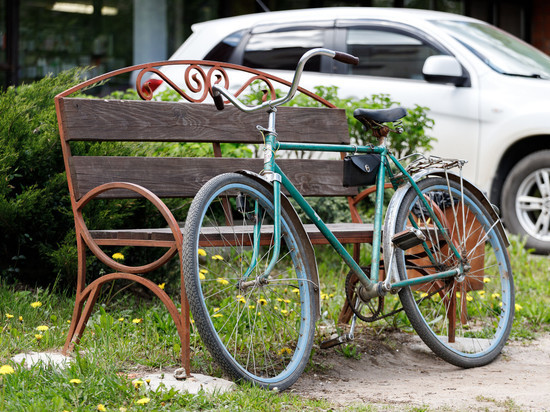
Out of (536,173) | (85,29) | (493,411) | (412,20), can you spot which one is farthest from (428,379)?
(85,29)

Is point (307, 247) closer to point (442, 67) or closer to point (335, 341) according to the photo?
point (335, 341)

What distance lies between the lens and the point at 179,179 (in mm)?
3633

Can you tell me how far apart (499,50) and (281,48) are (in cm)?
178

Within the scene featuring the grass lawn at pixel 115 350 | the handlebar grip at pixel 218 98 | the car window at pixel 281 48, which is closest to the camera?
the grass lawn at pixel 115 350

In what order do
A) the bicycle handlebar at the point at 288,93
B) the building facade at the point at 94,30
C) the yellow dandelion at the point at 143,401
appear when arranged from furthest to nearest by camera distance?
the building facade at the point at 94,30 < the bicycle handlebar at the point at 288,93 < the yellow dandelion at the point at 143,401

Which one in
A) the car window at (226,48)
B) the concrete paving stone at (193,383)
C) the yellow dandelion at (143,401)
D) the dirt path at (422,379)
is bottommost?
the dirt path at (422,379)

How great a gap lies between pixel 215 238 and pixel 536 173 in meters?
3.66

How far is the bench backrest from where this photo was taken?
11.2ft

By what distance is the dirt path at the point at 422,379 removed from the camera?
302 centimetres

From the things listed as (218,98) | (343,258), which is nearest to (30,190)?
(218,98)

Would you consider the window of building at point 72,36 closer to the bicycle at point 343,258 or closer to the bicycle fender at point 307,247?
the bicycle at point 343,258

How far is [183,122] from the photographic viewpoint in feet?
12.3

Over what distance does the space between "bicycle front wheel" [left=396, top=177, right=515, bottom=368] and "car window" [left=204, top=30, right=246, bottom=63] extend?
3.32 meters

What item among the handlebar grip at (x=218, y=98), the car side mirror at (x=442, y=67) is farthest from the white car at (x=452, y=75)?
the handlebar grip at (x=218, y=98)
